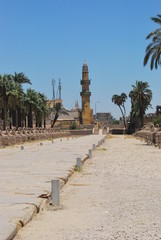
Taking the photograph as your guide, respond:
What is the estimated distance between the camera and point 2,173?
10.2 meters

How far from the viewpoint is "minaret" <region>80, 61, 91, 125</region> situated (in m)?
122

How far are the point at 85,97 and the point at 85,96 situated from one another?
306mm

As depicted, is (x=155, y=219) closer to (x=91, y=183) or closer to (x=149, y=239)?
(x=149, y=239)

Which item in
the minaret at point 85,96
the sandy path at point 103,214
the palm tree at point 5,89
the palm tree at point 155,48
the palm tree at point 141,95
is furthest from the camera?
the minaret at point 85,96

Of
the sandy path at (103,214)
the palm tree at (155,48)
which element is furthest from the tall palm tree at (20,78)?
the sandy path at (103,214)

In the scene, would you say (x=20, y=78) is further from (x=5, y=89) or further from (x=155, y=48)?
(x=155, y=48)

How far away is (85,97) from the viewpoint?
408 ft

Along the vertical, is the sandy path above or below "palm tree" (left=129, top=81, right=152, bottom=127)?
below

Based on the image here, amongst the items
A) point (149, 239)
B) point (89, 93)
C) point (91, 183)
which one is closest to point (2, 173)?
point (91, 183)

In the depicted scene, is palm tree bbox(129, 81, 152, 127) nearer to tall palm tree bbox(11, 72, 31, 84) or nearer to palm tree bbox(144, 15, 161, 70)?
tall palm tree bbox(11, 72, 31, 84)

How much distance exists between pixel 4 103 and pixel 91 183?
42337 mm

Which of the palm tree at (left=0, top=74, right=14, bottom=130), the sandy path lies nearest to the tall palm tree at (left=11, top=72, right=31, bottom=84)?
the palm tree at (left=0, top=74, right=14, bottom=130)

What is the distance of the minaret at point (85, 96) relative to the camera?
122444mm

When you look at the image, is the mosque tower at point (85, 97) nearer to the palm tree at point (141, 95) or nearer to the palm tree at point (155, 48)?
the palm tree at point (141, 95)
